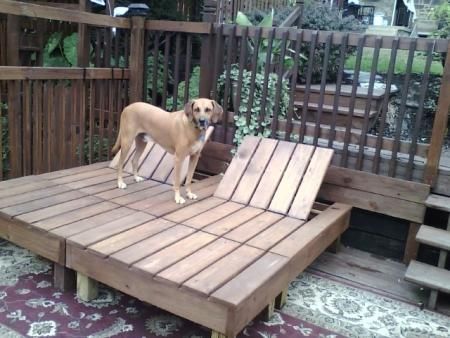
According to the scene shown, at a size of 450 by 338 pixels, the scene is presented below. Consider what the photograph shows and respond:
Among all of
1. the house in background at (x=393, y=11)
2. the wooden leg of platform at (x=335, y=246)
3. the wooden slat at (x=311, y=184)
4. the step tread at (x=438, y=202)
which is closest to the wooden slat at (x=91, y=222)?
the wooden slat at (x=311, y=184)

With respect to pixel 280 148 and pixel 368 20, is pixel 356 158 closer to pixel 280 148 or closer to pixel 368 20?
pixel 280 148

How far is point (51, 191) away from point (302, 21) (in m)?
4.51

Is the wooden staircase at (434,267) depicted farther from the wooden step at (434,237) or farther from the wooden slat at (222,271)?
the wooden slat at (222,271)

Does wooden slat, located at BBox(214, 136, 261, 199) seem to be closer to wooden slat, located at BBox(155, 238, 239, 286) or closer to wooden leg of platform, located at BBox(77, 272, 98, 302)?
wooden slat, located at BBox(155, 238, 239, 286)

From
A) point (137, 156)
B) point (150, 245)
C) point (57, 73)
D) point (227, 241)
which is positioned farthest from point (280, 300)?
point (57, 73)

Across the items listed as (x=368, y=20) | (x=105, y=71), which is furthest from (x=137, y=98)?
(x=368, y=20)

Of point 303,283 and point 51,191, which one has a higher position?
point 51,191

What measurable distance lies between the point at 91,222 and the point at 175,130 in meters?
0.92

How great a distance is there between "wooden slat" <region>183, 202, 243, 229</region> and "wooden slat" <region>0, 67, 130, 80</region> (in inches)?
69.0

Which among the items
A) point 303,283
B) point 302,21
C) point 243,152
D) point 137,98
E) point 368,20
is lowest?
point 303,283

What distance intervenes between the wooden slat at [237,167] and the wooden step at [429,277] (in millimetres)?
1389

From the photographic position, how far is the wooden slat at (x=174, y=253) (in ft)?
Result: 7.48

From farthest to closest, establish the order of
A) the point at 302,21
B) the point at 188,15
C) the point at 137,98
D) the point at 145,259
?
the point at 188,15 < the point at 302,21 < the point at 137,98 < the point at 145,259

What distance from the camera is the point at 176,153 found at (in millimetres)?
3277
